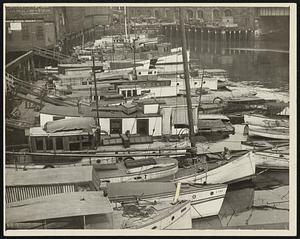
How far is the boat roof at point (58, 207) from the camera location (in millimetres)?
3461

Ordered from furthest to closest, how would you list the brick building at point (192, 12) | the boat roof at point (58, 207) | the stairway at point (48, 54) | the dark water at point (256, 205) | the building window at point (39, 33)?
→ 1. the stairway at point (48, 54)
2. the building window at point (39, 33)
3. the dark water at point (256, 205)
4. the brick building at point (192, 12)
5. the boat roof at point (58, 207)

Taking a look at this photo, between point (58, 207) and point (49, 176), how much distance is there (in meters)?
0.45

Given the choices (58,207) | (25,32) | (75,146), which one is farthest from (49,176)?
(25,32)

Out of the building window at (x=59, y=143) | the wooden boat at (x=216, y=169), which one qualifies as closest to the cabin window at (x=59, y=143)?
the building window at (x=59, y=143)

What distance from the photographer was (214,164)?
472 centimetres

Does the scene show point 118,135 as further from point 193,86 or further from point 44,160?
point 193,86

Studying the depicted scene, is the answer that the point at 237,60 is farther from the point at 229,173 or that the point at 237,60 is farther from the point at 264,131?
the point at 229,173

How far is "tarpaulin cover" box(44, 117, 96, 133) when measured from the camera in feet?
14.0

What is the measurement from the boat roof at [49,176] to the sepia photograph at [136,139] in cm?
1

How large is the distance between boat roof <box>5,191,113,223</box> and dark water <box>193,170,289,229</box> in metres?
1.03

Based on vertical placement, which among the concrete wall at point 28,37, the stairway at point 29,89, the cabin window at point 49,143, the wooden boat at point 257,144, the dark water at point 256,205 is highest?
the concrete wall at point 28,37

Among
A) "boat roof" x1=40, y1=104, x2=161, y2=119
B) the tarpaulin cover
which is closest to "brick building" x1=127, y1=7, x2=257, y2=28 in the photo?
"boat roof" x1=40, y1=104, x2=161, y2=119

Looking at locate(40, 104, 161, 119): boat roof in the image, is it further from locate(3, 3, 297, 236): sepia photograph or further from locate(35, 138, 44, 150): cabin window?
locate(35, 138, 44, 150): cabin window

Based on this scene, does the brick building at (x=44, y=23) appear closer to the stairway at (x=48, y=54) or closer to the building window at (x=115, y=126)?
the stairway at (x=48, y=54)
